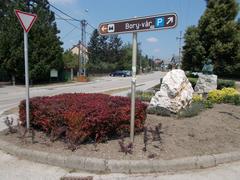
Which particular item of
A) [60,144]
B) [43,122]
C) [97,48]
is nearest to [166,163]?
[60,144]

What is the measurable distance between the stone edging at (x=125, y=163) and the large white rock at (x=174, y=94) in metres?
3.70

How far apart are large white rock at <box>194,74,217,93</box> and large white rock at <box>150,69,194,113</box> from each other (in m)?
5.26

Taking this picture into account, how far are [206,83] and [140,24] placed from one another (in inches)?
396

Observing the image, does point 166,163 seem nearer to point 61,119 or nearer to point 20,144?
point 61,119

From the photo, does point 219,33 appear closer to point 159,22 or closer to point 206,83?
point 206,83

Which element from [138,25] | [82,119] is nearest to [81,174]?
[82,119]

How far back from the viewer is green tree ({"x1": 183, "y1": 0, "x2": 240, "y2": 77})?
1972cm

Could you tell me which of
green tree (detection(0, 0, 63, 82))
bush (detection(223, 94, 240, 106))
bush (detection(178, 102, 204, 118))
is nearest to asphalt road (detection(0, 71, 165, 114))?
green tree (detection(0, 0, 63, 82))

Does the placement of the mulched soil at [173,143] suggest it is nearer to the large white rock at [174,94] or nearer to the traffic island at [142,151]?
the traffic island at [142,151]

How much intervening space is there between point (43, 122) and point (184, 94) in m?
4.91

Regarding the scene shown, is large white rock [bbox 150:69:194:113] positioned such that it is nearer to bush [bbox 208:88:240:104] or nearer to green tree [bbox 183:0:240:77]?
bush [bbox 208:88:240:104]

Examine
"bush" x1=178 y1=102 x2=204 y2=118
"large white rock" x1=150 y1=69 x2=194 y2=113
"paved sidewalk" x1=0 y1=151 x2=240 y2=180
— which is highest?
"large white rock" x1=150 y1=69 x2=194 y2=113

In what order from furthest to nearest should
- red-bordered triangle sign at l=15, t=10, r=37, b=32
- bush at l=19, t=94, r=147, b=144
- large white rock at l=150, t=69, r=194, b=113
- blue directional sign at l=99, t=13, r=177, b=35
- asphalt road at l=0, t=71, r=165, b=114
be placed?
asphalt road at l=0, t=71, r=165, b=114 → large white rock at l=150, t=69, r=194, b=113 → red-bordered triangle sign at l=15, t=10, r=37, b=32 → bush at l=19, t=94, r=147, b=144 → blue directional sign at l=99, t=13, r=177, b=35

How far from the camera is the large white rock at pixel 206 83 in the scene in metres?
13.7
